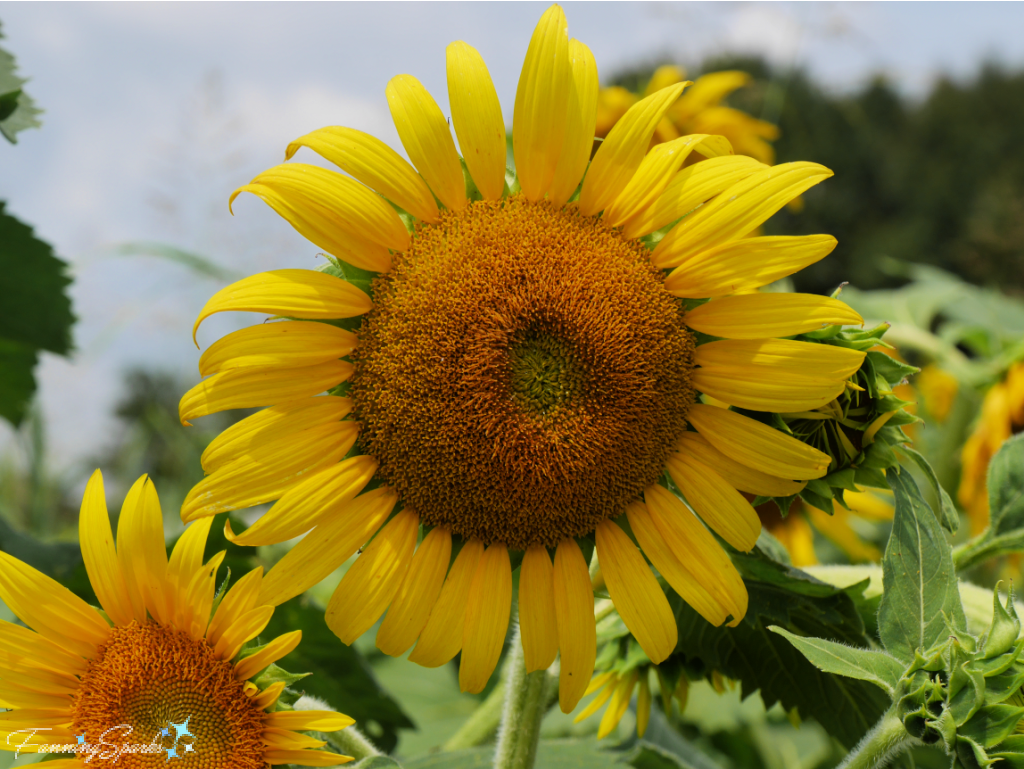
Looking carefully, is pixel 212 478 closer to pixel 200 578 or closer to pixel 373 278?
pixel 200 578

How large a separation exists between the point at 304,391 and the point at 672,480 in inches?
22.6

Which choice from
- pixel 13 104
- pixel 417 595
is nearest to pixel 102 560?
pixel 417 595

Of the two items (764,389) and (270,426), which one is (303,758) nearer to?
(270,426)

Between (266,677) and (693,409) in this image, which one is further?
(693,409)

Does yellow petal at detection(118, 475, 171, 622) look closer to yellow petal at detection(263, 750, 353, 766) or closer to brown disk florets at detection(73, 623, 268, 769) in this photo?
brown disk florets at detection(73, 623, 268, 769)

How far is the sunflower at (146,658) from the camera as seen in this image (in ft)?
3.84

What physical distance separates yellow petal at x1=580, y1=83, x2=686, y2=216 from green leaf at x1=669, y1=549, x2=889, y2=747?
648mm

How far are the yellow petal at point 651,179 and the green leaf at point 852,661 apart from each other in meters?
0.63

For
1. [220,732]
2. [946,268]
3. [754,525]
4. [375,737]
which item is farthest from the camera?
[946,268]

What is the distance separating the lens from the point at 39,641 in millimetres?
1194

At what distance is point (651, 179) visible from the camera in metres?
1.27

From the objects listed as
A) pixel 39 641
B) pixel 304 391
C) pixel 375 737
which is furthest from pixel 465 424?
pixel 375 737

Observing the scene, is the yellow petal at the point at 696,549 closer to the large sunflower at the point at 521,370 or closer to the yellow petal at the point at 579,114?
the large sunflower at the point at 521,370

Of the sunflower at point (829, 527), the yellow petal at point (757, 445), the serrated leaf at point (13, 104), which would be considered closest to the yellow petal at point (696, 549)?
the yellow petal at point (757, 445)
